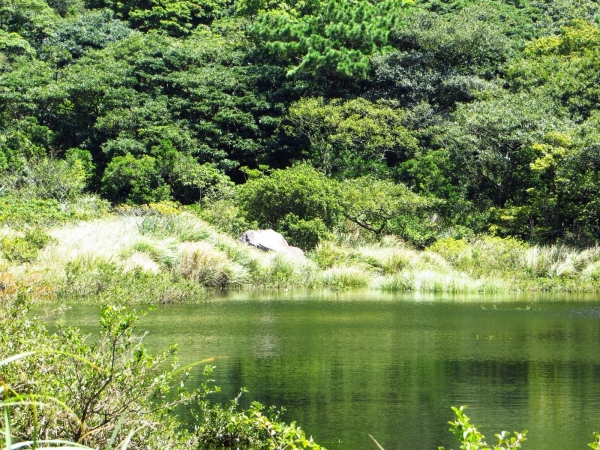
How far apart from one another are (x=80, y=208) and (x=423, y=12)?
1647 cm

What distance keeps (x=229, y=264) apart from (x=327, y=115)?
1434 centimetres

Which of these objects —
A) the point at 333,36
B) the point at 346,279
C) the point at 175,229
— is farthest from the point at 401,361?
the point at 333,36

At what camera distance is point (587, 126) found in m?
25.6

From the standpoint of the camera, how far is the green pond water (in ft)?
23.6

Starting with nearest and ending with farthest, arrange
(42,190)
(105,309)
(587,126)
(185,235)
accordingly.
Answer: (105,309), (185,235), (587,126), (42,190)

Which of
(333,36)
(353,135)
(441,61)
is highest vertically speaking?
(333,36)

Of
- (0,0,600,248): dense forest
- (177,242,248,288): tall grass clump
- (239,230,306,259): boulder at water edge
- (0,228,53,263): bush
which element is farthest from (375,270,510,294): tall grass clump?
(0,228,53,263): bush

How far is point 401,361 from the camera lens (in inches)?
401

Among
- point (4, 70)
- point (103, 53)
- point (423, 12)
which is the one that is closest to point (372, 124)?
point (423, 12)

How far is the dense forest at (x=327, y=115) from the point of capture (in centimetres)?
2744

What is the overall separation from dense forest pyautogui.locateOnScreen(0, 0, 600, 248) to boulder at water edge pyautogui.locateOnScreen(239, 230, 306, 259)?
2134 millimetres

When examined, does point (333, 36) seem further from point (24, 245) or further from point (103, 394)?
point (103, 394)

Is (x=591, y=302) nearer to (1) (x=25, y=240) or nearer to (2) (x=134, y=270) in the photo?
(2) (x=134, y=270)

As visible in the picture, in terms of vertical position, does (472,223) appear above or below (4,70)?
below
